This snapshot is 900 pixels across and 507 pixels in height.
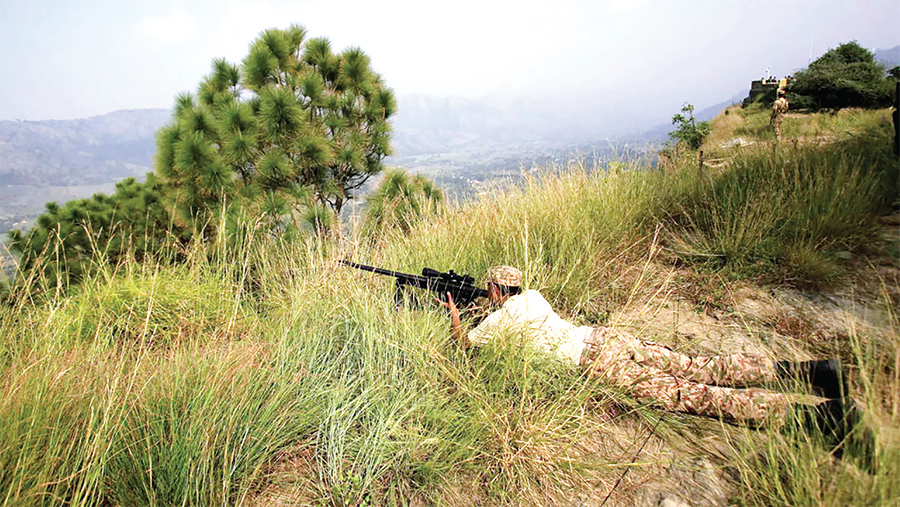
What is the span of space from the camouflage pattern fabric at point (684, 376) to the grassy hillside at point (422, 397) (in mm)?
78

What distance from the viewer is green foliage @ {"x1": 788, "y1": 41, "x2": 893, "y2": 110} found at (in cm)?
1124

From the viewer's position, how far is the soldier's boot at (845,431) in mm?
1202

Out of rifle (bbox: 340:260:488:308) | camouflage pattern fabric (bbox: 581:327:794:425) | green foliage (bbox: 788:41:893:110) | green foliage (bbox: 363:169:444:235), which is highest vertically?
green foliage (bbox: 788:41:893:110)

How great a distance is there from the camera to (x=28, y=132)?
9206 cm

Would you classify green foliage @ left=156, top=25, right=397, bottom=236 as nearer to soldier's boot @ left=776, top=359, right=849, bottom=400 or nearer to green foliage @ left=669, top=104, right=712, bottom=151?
soldier's boot @ left=776, top=359, right=849, bottom=400

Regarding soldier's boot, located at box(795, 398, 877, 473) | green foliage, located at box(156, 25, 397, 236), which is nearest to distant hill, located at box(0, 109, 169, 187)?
green foliage, located at box(156, 25, 397, 236)

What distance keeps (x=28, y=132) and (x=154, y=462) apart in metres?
134

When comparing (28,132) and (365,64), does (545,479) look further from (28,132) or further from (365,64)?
(28,132)

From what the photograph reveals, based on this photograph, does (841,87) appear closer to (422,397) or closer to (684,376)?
(684,376)

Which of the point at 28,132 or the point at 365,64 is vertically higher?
the point at 28,132

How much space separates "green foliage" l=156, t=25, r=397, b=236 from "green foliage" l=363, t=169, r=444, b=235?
3.08 feet

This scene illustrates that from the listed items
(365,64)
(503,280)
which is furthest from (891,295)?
(365,64)

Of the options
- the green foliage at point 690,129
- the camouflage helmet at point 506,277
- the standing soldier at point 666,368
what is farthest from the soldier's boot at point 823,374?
the green foliage at point 690,129

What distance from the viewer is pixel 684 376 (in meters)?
2.01
